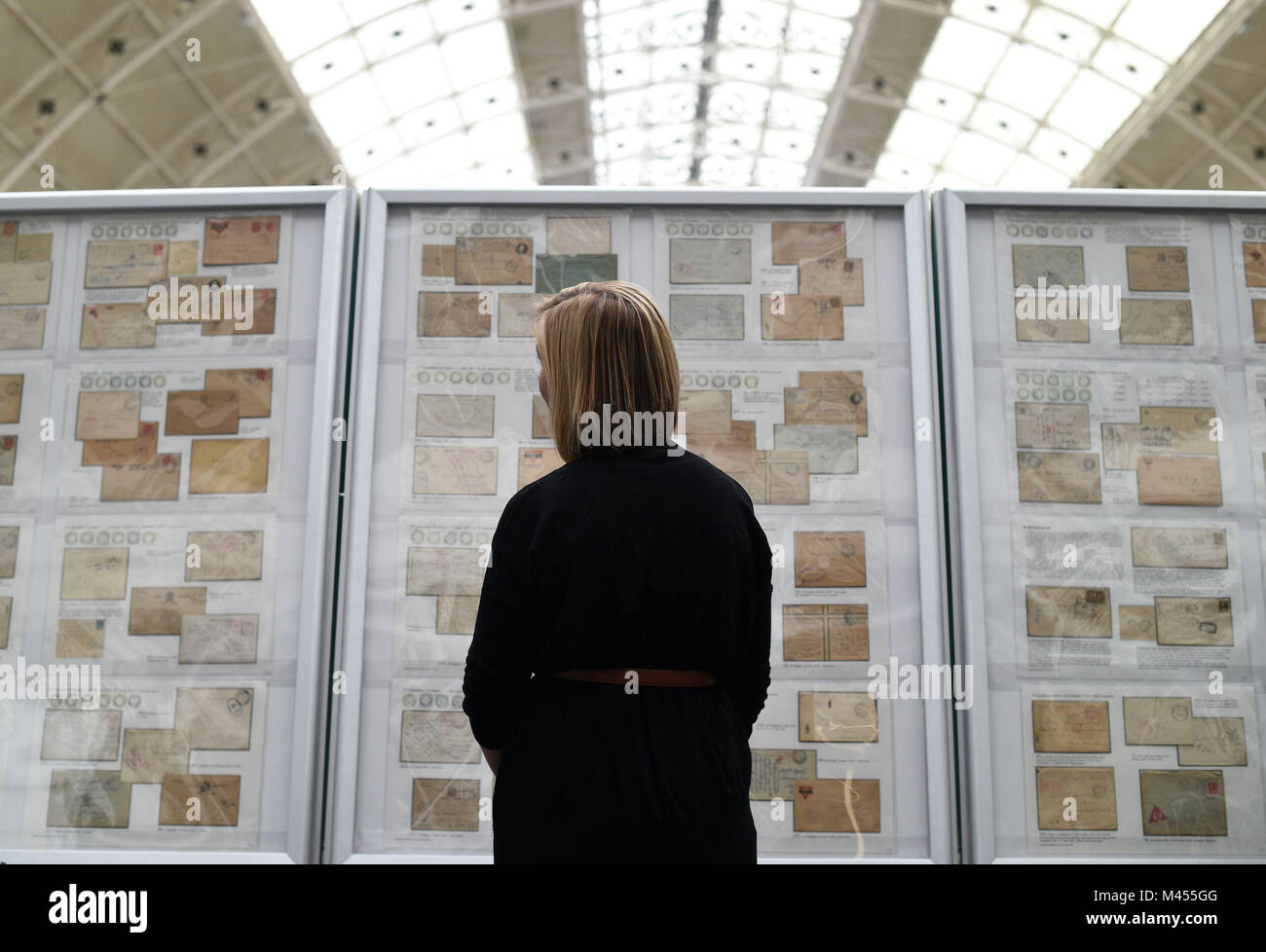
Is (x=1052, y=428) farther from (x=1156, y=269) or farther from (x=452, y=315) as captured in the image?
(x=452, y=315)

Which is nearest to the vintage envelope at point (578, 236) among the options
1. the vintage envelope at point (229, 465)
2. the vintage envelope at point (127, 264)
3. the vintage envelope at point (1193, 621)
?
the vintage envelope at point (229, 465)

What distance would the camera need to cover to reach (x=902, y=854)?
2.78 metres

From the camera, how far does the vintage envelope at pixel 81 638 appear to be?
114 inches

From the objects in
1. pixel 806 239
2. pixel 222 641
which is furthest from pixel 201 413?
pixel 806 239

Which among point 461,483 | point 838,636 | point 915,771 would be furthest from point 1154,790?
point 461,483

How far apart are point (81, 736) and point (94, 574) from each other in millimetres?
438

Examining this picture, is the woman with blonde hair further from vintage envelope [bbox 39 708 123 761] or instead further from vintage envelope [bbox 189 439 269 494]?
vintage envelope [bbox 39 708 123 761]

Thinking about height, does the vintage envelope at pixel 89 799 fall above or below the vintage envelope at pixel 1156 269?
below

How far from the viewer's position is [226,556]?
292 centimetres

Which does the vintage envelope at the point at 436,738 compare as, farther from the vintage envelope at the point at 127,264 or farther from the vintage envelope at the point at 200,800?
the vintage envelope at the point at 127,264

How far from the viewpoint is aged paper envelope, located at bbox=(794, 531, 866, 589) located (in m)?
2.89

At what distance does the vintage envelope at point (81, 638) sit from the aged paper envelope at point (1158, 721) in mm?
2792
